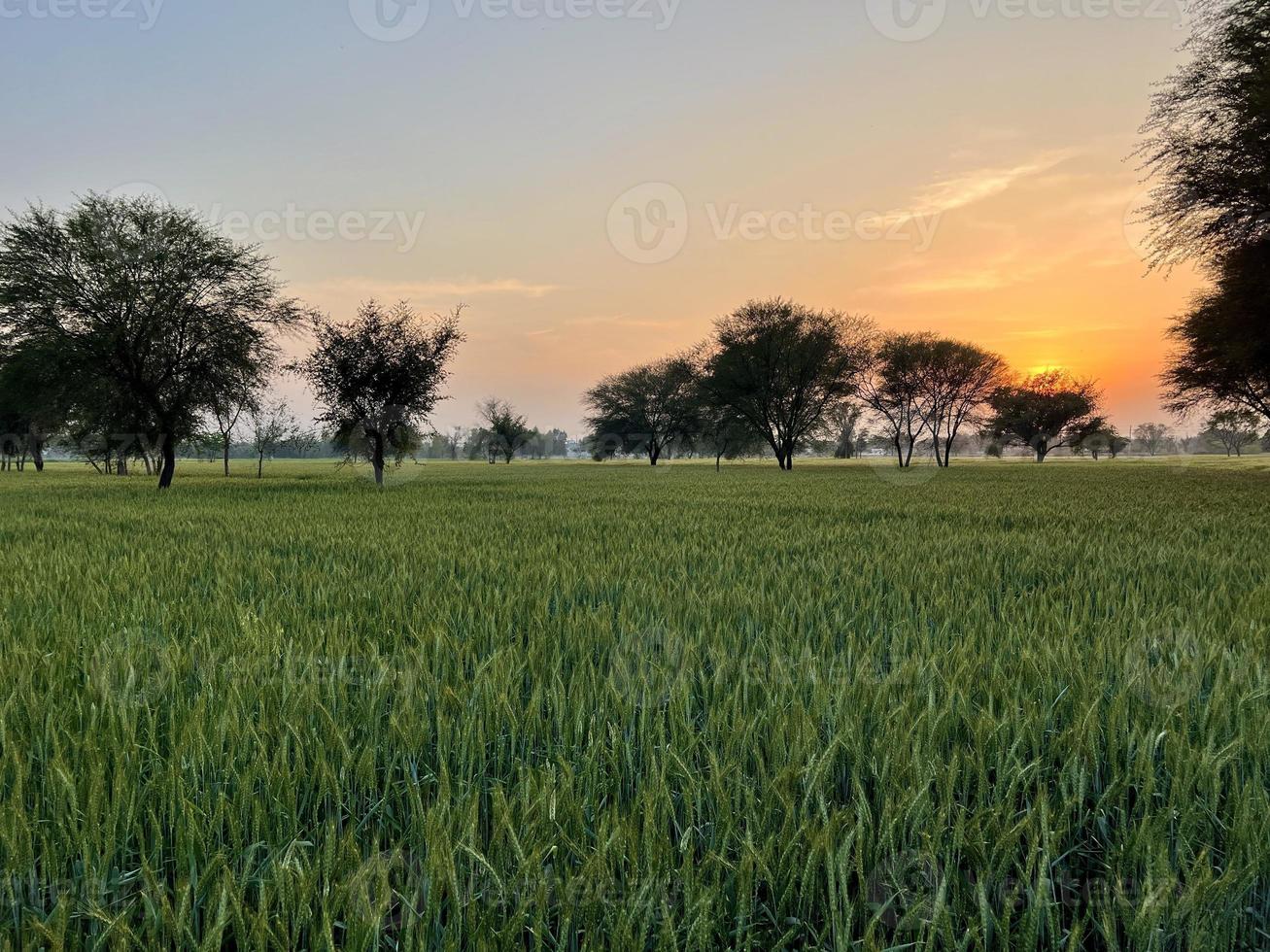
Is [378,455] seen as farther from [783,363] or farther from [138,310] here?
[783,363]

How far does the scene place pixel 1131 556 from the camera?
6672 mm

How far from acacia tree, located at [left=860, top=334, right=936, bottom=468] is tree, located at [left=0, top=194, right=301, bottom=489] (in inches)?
1942

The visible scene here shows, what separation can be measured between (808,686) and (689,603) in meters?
1.64

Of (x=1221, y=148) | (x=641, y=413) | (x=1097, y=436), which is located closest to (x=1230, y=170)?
(x=1221, y=148)

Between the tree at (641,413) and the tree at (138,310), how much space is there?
188 ft

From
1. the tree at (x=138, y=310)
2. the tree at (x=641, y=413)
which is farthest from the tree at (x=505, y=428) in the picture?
the tree at (x=138, y=310)

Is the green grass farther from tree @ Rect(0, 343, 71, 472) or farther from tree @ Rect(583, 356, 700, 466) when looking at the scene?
tree @ Rect(583, 356, 700, 466)

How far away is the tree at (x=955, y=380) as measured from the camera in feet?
200

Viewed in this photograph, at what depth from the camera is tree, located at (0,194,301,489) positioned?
21.5 metres

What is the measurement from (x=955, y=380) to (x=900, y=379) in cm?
712

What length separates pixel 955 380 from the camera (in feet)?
205

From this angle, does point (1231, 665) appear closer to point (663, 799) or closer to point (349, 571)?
point (663, 799)

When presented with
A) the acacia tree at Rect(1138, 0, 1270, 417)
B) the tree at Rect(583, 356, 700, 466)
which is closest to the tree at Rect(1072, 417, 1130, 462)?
the tree at Rect(583, 356, 700, 466)

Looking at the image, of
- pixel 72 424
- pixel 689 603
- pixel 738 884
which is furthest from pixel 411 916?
pixel 72 424
